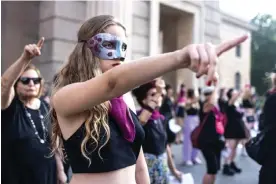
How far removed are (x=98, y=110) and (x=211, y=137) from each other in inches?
173

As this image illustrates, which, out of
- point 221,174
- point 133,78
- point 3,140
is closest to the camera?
point 133,78

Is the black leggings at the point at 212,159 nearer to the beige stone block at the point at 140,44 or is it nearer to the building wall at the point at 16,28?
the beige stone block at the point at 140,44

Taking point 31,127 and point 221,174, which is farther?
point 221,174

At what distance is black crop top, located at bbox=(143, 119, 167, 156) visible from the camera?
4.09 m

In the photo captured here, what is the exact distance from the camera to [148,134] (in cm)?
416

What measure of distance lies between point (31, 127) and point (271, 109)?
2079mm

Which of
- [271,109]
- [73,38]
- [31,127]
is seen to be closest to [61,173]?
[31,127]

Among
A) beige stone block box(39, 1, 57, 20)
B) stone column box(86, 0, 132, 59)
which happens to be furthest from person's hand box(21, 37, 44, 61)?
beige stone block box(39, 1, 57, 20)

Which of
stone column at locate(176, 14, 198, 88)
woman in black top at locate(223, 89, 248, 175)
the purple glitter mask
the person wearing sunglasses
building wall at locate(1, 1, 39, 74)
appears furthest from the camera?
stone column at locate(176, 14, 198, 88)

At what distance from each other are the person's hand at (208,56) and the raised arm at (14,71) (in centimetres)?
163

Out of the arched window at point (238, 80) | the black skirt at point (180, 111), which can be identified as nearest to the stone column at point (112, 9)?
the black skirt at point (180, 111)

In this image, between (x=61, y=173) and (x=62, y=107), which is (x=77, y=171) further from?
(x=61, y=173)

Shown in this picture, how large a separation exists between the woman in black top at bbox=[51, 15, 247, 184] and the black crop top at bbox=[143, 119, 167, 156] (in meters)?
2.12

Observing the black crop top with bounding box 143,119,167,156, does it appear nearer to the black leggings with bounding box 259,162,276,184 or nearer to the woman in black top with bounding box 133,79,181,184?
the woman in black top with bounding box 133,79,181,184
